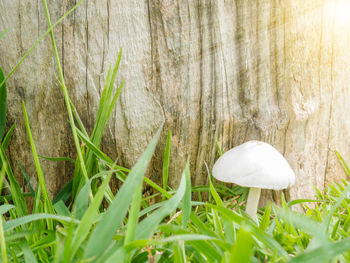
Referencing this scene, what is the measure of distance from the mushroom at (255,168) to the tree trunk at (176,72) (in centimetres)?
21

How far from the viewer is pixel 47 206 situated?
1.34 metres

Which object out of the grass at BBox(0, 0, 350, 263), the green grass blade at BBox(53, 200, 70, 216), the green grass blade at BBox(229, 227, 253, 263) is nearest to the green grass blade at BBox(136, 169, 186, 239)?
the grass at BBox(0, 0, 350, 263)

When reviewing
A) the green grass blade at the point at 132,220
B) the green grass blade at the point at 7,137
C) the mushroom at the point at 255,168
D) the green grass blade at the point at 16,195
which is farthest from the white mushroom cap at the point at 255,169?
the green grass blade at the point at 7,137

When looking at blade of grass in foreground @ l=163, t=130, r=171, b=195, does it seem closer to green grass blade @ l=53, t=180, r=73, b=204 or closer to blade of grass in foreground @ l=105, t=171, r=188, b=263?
green grass blade @ l=53, t=180, r=73, b=204

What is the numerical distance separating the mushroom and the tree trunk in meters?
0.21

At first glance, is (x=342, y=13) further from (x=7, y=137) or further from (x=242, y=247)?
(x=7, y=137)

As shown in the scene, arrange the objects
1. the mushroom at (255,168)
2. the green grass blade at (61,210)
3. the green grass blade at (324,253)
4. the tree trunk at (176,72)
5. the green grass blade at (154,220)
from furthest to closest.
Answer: the tree trunk at (176,72) < the mushroom at (255,168) < the green grass blade at (61,210) < the green grass blade at (154,220) < the green grass blade at (324,253)

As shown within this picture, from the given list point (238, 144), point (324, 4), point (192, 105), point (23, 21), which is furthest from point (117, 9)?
point (324, 4)

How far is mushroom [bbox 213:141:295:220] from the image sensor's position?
151 centimetres

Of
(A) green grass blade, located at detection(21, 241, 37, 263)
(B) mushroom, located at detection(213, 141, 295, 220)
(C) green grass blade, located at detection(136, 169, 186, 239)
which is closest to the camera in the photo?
(C) green grass blade, located at detection(136, 169, 186, 239)

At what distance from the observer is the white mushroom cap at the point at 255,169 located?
151cm

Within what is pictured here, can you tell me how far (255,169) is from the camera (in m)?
1.52

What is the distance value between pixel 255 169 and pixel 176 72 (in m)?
0.58

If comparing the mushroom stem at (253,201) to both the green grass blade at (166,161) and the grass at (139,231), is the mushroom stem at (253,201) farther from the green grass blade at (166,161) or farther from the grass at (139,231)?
the green grass blade at (166,161)
